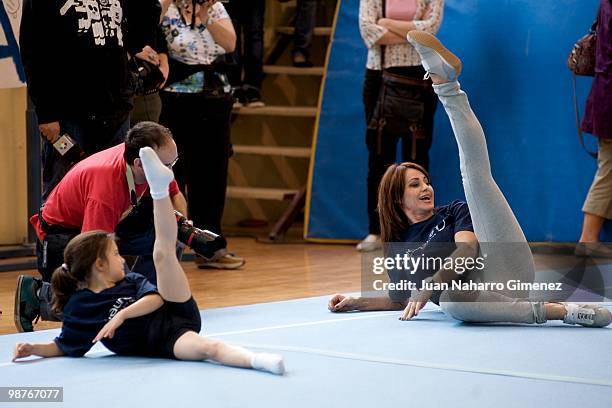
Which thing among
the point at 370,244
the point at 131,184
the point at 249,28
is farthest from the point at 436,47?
the point at 249,28

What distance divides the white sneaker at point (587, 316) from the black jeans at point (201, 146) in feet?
8.20

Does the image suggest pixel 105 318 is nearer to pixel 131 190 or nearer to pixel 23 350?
pixel 23 350

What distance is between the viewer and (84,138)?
14.1 ft

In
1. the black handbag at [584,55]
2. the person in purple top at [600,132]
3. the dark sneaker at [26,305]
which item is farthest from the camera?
the black handbag at [584,55]

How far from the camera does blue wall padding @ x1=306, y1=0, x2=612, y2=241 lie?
6.42 m

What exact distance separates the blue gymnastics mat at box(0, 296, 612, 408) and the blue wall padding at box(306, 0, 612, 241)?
2764 mm

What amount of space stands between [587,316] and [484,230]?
1.45 feet

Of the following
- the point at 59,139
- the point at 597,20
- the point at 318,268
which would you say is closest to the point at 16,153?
the point at 318,268

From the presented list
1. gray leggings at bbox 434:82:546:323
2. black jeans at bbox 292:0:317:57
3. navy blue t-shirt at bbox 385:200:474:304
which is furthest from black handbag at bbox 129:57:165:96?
black jeans at bbox 292:0:317:57

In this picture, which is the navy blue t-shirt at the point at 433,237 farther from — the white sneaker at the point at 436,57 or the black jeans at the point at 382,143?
the black jeans at the point at 382,143

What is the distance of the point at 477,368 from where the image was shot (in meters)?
3.01

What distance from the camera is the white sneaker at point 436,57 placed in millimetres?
3643

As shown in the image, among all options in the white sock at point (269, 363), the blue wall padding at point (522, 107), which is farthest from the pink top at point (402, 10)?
the white sock at point (269, 363)

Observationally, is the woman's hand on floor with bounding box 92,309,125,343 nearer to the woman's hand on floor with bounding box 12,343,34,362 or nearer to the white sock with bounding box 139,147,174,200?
the woman's hand on floor with bounding box 12,343,34,362
